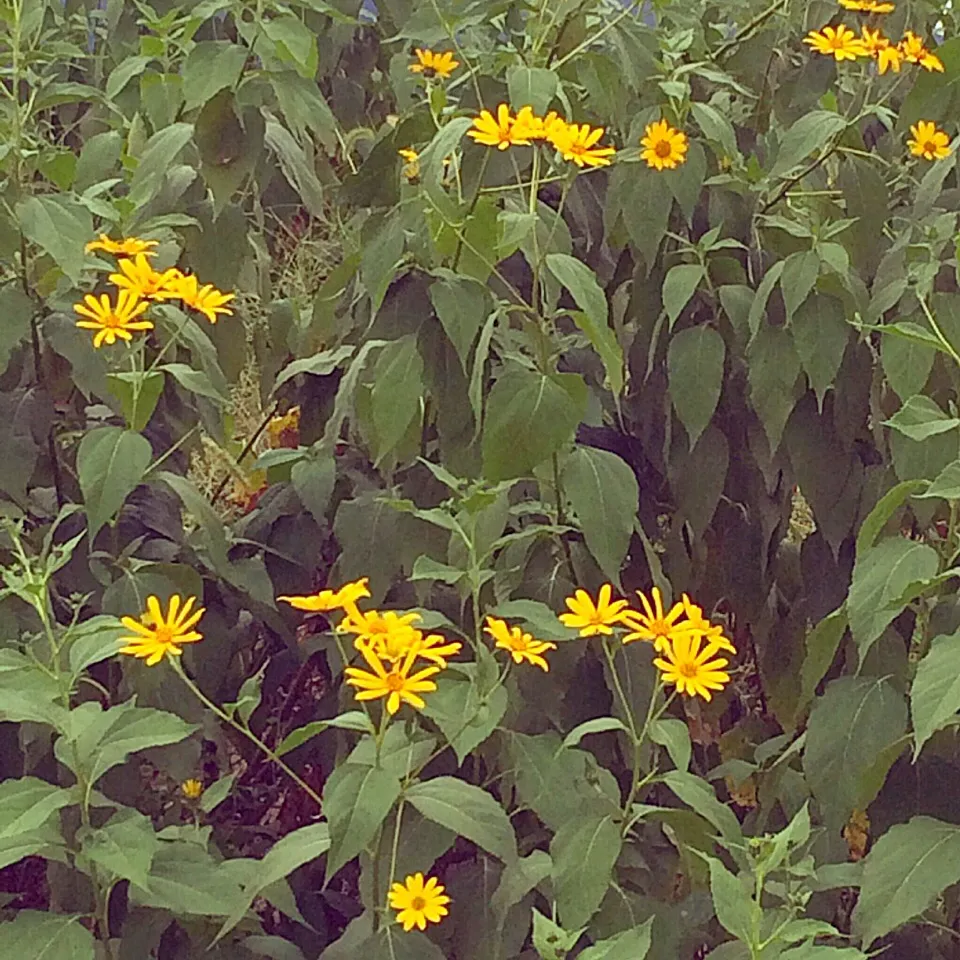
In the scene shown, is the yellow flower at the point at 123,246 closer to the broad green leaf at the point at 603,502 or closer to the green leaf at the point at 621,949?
the broad green leaf at the point at 603,502

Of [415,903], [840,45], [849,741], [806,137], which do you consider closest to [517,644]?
[415,903]

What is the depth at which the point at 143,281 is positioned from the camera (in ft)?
3.43

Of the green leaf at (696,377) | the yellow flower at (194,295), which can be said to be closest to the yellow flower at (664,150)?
the green leaf at (696,377)

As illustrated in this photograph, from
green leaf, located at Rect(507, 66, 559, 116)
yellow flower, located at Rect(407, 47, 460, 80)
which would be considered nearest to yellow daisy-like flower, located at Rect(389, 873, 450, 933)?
green leaf, located at Rect(507, 66, 559, 116)

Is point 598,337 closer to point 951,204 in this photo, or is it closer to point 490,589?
point 490,589

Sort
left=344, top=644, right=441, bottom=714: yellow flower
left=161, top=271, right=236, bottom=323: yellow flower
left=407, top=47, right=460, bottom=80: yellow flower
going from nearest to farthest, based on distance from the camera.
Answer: left=344, top=644, right=441, bottom=714: yellow flower, left=161, top=271, right=236, bottom=323: yellow flower, left=407, top=47, right=460, bottom=80: yellow flower

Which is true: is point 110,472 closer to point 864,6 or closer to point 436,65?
point 436,65

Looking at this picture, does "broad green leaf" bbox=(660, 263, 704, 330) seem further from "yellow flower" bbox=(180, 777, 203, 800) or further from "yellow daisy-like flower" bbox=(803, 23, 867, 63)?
"yellow flower" bbox=(180, 777, 203, 800)

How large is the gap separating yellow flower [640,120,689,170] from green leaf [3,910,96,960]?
709 mm

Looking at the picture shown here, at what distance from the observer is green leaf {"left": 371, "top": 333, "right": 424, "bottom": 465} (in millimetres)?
1075

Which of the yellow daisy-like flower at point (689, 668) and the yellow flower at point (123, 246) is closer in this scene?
the yellow daisy-like flower at point (689, 668)

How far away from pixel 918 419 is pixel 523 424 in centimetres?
26

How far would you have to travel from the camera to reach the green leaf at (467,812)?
92 cm

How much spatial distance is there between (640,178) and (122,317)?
443mm
